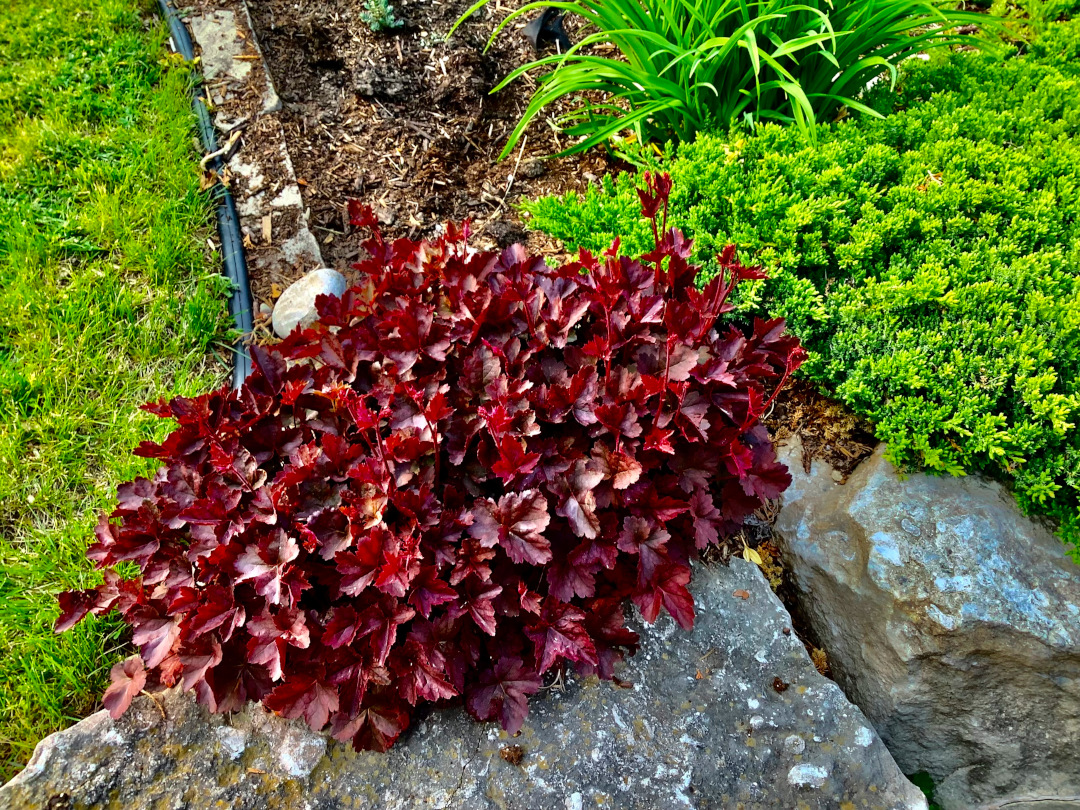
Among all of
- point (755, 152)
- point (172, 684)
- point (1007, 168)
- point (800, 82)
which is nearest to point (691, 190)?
point (755, 152)

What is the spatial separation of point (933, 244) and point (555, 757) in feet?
7.20

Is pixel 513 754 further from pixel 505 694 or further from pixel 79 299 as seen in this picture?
pixel 79 299

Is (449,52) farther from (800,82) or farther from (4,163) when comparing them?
(4,163)

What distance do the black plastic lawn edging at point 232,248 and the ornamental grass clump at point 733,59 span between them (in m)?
1.44

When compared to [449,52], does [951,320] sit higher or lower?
lower

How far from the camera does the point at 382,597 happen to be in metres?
1.73

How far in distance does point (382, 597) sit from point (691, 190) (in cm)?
209

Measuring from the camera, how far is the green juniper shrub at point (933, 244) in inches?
88.1

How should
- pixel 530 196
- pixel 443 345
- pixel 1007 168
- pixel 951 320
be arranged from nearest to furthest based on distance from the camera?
pixel 443 345, pixel 951 320, pixel 1007 168, pixel 530 196

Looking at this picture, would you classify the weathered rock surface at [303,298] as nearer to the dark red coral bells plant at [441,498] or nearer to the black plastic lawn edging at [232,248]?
the black plastic lawn edging at [232,248]

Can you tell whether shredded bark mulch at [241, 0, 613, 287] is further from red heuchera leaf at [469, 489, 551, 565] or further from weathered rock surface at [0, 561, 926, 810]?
weathered rock surface at [0, 561, 926, 810]

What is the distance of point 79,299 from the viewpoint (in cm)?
311

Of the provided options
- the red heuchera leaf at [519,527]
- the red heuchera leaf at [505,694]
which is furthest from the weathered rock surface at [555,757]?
the red heuchera leaf at [519,527]

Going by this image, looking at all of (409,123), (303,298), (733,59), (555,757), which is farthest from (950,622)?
(409,123)
